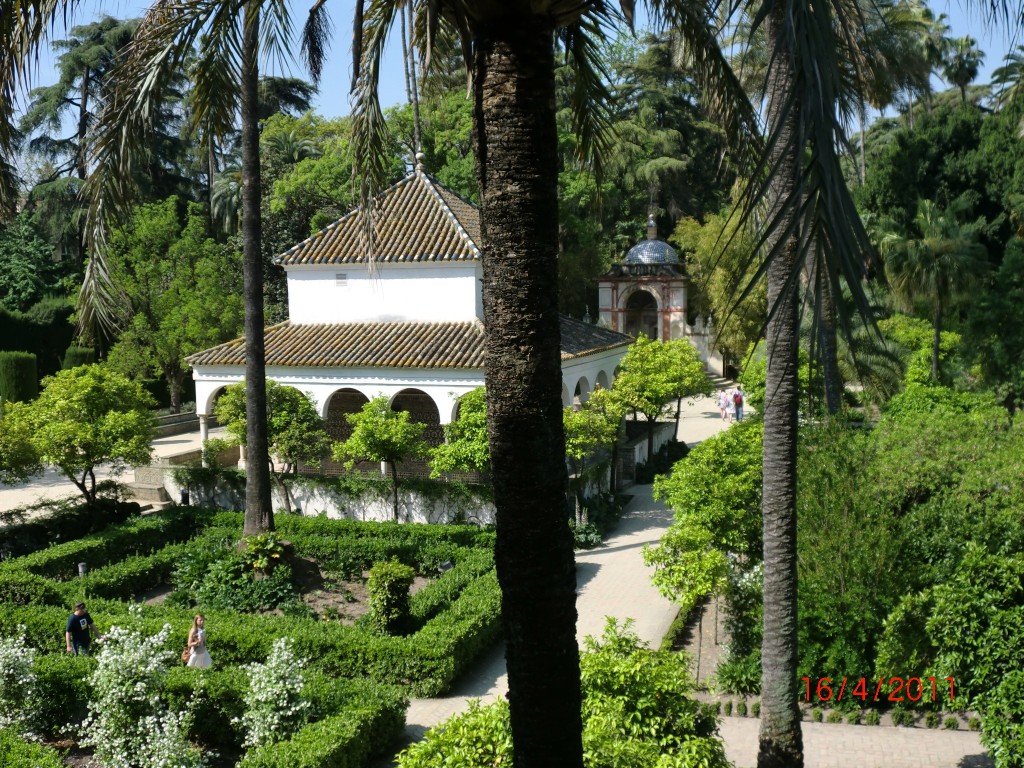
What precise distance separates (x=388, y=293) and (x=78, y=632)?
36.9 feet

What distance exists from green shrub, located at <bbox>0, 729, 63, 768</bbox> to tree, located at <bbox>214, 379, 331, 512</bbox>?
9693 millimetres

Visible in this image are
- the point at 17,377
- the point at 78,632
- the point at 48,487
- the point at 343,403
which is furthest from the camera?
the point at 17,377

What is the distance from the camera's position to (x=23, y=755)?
852 cm

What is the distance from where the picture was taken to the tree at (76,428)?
16.8 m

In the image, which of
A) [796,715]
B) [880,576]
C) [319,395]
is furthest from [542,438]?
[319,395]

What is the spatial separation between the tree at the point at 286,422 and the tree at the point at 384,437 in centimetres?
79

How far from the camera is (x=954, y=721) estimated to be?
10.2 m

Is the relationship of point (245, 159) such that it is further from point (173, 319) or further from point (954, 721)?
point (173, 319)

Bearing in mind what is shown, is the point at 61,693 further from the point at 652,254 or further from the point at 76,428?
the point at 652,254

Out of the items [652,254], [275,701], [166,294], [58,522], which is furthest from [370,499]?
[652,254]

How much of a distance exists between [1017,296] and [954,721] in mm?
14375

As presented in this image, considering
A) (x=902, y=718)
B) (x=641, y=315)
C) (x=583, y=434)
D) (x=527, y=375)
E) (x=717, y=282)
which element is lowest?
(x=902, y=718)

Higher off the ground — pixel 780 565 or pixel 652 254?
pixel 652 254

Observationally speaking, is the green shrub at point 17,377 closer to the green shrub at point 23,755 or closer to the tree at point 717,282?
the tree at point 717,282
